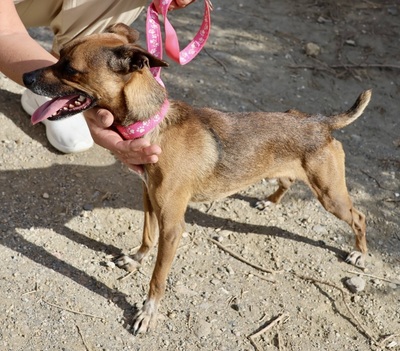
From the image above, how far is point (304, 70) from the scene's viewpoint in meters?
6.78

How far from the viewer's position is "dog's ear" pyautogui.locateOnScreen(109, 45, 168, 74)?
3.35m

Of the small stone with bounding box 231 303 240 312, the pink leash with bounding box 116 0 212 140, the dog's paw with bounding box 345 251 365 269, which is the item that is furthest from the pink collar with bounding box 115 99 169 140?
the dog's paw with bounding box 345 251 365 269

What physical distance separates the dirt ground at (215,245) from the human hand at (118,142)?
1.11m

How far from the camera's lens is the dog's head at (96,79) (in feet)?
11.4

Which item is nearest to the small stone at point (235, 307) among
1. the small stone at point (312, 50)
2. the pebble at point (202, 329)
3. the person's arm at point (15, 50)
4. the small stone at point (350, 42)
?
the pebble at point (202, 329)

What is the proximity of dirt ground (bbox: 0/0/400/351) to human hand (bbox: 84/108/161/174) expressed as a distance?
43.6 inches

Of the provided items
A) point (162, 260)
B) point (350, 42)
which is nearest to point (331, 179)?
point (162, 260)

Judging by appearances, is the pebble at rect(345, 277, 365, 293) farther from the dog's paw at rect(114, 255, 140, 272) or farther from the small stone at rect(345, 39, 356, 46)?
the small stone at rect(345, 39, 356, 46)

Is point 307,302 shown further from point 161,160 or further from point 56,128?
point 56,128

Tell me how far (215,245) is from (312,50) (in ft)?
10.7

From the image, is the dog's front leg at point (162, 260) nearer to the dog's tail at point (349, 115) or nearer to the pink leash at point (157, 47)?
the pink leash at point (157, 47)

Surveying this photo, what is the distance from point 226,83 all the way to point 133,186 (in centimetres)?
191

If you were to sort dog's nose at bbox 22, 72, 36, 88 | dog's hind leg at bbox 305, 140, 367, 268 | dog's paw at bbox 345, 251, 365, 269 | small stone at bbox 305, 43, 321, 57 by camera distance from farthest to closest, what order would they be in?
1. small stone at bbox 305, 43, 321, 57
2. dog's paw at bbox 345, 251, 365, 269
3. dog's hind leg at bbox 305, 140, 367, 268
4. dog's nose at bbox 22, 72, 36, 88

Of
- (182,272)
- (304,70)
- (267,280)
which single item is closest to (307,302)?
(267,280)
